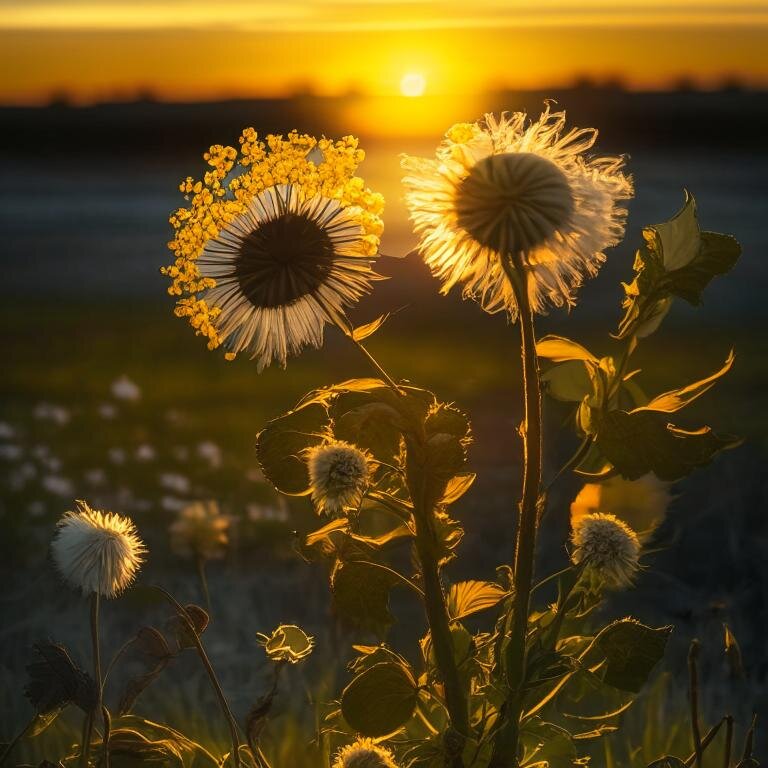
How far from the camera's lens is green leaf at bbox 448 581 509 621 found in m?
2.47

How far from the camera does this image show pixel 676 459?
2.07 metres

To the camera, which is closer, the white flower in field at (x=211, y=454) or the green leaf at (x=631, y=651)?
the green leaf at (x=631, y=651)

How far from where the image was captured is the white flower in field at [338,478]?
2.10m

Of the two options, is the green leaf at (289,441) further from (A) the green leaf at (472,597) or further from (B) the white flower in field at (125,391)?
(B) the white flower in field at (125,391)

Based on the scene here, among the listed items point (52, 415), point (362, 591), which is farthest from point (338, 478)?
point (52, 415)

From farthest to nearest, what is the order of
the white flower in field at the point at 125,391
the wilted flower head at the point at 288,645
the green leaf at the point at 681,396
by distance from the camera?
the white flower in field at the point at 125,391
the wilted flower head at the point at 288,645
the green leaf at the point at 681,396

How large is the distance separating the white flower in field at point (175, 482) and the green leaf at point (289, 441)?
10.9ft

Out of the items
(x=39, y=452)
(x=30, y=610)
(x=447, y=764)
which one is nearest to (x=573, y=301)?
(x=447, y=764)

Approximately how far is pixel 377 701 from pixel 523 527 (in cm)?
45

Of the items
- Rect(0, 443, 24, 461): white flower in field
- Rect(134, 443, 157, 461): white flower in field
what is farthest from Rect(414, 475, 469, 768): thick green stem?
Rect(0, 443, 24, 461): white flower in field

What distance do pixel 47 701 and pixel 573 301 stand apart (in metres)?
1.26

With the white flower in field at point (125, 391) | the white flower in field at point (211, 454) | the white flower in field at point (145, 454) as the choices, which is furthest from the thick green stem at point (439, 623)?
the white flower in field at point (125, 391)

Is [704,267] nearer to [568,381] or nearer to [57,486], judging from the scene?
[568,381]

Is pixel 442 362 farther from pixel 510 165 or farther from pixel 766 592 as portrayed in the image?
pixel 510 165
